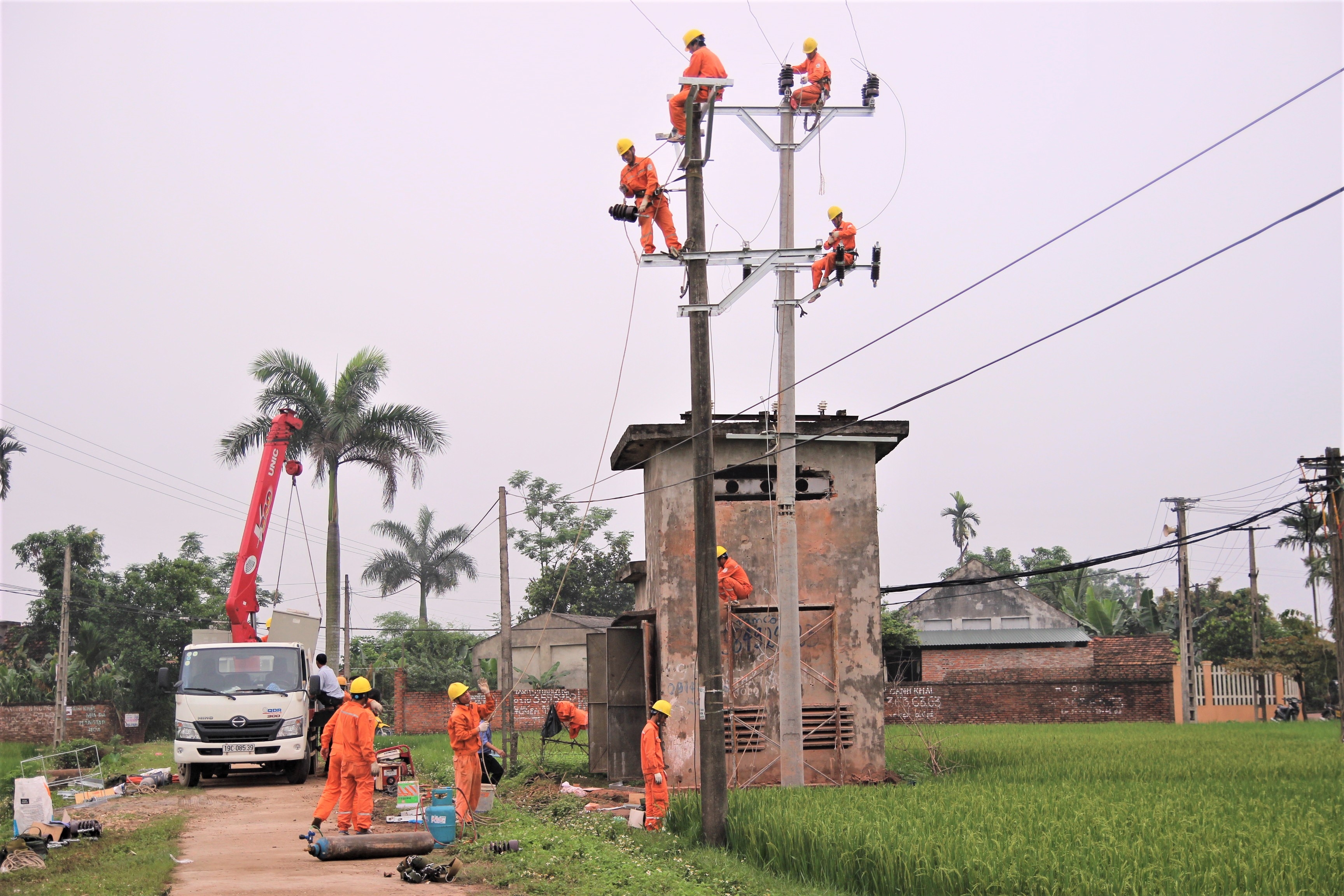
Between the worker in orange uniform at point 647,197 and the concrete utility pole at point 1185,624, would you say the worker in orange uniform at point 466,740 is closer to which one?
the worker in orange uniform at point 647,197

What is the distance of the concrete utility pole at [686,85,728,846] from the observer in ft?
43.0

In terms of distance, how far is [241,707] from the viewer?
1870cm

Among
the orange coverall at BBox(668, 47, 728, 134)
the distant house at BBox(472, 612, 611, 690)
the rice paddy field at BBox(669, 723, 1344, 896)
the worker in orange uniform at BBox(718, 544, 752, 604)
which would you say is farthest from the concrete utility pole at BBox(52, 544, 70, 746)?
the orange coverall at BBox(668, 47, 728, 134)

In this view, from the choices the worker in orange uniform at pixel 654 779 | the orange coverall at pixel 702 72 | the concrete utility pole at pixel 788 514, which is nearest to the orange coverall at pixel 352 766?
the worker in orange uniform at pixel 654 779

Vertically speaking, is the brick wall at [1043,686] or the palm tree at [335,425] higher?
the palm tree at [335,425]

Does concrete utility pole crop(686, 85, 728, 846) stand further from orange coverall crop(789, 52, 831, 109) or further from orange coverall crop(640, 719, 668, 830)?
orange coverall crop(789, 52, 831, 109)

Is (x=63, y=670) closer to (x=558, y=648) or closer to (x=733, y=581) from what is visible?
(x=558, y=648)

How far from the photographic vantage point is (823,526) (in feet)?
62.8

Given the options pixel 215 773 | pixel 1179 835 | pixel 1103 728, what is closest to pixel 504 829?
pixel 1179 835

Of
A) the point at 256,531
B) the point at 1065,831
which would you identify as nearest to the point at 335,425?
the point at 256,531

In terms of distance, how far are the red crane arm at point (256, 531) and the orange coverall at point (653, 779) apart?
9.31 metres

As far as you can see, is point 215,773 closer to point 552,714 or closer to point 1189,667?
point 552,714

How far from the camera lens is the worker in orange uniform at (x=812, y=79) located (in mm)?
16562

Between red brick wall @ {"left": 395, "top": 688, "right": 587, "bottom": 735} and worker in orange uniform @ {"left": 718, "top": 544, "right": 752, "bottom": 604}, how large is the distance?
2111 cm
